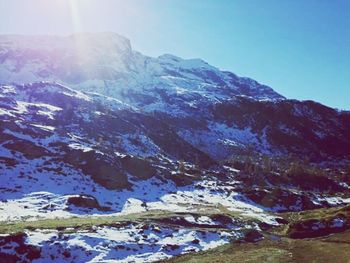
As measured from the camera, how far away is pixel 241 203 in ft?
369

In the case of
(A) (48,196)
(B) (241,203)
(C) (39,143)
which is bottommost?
(B) (241,203)

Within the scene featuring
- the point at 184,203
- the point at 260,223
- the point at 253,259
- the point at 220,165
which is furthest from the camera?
the point at 220,165

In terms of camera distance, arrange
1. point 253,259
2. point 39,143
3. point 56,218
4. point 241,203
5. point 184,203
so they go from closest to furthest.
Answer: point 253,259 → point 56,218 → point 184,203 → point 241,203 → point 39,143

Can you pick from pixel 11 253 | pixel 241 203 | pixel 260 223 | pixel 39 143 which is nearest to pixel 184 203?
pixel 241 203

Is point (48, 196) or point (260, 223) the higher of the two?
point (48, 196)

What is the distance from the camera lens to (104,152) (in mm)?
131750

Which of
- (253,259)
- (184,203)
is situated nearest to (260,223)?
(184,203)

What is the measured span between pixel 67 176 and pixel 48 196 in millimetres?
16243

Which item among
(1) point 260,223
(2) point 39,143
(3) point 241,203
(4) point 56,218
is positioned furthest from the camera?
(2) point 39,143

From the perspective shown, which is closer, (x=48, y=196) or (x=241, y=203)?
(x=48, y=196)

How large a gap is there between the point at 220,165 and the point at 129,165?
68.7m

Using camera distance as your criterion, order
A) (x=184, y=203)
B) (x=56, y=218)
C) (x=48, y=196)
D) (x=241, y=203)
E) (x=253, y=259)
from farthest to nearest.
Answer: (x=241, y=203) < (x=184, y=203) < (x=48, y=196) < (x=56, y=218) < (x=253, y=259)

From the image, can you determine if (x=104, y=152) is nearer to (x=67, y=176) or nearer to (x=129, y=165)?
(x=129, y=165)

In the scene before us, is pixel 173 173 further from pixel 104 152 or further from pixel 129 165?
pixel 104 152
